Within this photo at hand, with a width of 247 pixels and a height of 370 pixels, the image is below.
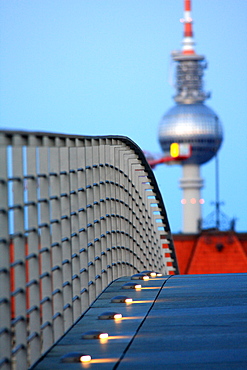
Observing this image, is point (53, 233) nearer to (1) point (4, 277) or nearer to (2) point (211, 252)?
(1) point (4, 277)

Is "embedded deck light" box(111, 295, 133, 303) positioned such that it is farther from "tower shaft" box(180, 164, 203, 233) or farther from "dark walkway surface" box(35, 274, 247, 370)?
"tower shaft" box(180, 164, 203, 233)

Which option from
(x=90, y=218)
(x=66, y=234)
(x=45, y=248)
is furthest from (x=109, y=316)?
(x=90, y=218)

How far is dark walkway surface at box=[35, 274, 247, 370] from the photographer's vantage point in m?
5.57

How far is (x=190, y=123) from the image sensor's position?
563ft

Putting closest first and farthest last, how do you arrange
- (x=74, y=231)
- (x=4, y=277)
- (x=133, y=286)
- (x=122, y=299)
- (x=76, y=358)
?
1. (x=4, y=277)
2. (x=76, y=358)
3. (x=74, y=231)
4. (x=122, y=299)
5. (x=133, y=286)

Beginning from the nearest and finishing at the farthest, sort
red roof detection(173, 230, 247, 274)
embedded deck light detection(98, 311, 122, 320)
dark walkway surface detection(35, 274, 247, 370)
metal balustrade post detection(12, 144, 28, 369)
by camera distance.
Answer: metal balustrade post detection(12, 144, 28, 369) < dark walkway surface detection(35, 274, 247, 370) < embedded deck light detection(98, 311, 122, 320) < red roof detection(173, 230, 247, 274)

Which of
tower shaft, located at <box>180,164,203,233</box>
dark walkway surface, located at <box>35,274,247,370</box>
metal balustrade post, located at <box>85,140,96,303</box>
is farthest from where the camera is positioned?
tower shaft, located at <box>180,164,203,233</box>

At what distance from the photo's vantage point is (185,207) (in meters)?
178

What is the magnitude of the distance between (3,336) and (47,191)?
142 centimetres

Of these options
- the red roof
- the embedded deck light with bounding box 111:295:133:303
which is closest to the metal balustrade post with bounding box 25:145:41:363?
the embedded deck light with bounding box 111:295:133:303

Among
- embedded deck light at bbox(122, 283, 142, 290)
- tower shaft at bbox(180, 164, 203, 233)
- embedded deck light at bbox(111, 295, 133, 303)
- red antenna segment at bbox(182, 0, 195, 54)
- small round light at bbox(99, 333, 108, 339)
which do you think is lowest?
small round light at bbox(99, 333, 108, 339)

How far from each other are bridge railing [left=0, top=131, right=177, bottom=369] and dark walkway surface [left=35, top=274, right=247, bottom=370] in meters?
0.21

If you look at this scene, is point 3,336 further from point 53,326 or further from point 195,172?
point 195,172

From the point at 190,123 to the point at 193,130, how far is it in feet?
4.92
